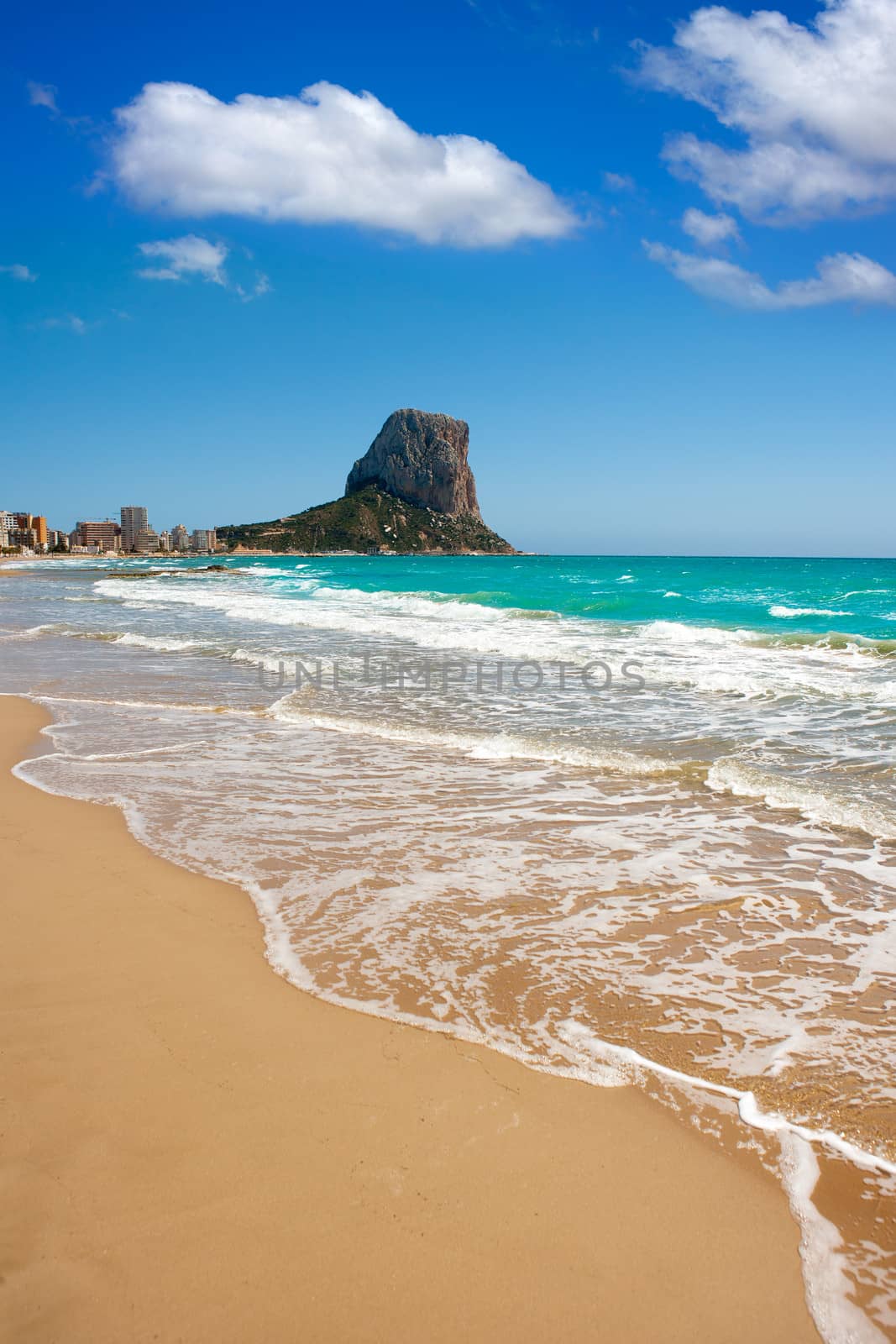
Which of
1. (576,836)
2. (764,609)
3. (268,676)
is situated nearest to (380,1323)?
(576,836)

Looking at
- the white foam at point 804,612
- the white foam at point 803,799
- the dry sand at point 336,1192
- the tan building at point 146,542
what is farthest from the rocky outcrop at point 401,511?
the dry sand at point 336,1192

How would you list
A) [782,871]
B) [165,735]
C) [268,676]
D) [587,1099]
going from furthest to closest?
[268,676]
[165,735]
[782,871]
[587,1099]

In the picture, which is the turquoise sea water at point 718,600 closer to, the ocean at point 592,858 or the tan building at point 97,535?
the ocean at point 592,858

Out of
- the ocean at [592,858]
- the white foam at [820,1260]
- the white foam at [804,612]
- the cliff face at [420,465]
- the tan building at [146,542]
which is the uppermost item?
the cliff face at [420,465]

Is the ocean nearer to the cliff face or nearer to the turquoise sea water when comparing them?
the turquoise sea water

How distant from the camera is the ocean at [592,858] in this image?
8.90 feet

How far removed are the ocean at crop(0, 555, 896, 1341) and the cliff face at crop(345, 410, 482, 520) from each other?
6941 inches

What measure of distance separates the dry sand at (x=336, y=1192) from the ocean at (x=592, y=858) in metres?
0.22

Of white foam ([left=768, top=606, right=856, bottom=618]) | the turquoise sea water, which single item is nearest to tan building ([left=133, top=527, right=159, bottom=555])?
the turquoise sea water

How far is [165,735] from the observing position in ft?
26.8

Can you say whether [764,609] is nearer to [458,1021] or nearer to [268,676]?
[268,676]

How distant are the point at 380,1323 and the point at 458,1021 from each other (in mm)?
1232

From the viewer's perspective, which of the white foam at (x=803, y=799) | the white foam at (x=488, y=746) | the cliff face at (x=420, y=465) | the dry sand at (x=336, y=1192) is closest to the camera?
the dry sand at (x=336, y=1192)

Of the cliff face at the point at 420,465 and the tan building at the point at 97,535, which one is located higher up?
the cliff face at the point at 420,465
